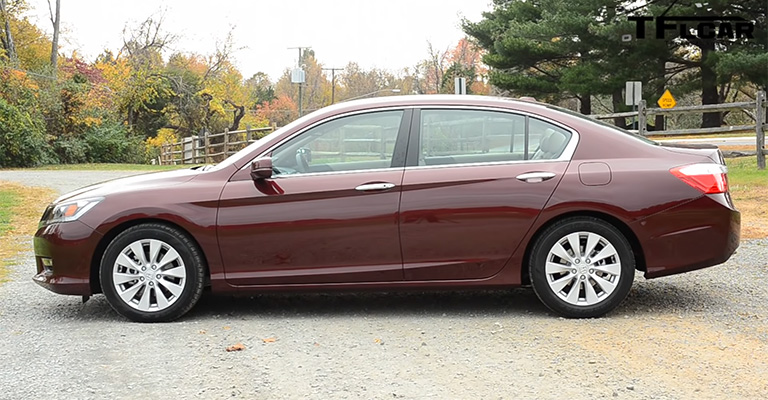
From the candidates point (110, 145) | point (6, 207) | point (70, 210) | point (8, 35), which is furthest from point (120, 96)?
point (70, 210)

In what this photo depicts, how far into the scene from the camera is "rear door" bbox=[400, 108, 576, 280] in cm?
561

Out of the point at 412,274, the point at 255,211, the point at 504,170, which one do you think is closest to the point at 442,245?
the point at 412,274

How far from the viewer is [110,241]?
18.9 feet

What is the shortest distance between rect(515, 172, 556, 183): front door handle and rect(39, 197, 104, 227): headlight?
2858 millimetres

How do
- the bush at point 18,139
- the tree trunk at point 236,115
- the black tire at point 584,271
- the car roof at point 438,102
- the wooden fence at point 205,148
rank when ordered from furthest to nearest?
1. the tree trunk at point 236,115
2. the wooden fence at point 205,148
3. the bush at point 18,139
4. the car roof at point 438,102
5. the black tire at point 584,271

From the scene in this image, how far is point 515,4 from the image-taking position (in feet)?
132

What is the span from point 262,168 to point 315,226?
0.52 meters

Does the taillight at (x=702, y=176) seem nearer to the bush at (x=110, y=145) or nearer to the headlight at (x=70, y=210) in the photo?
the headlight at (x=70, y=210)

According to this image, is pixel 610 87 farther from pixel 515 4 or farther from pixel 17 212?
pixel 17 212

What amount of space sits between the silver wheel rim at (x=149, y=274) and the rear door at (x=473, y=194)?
5.07ft

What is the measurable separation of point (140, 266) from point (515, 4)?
3686 cm

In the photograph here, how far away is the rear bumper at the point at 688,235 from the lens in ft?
18.3

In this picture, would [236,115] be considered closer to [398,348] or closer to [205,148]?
[205,148]

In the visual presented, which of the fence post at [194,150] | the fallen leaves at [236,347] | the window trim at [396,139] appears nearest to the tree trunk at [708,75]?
the fence post at [194,150]
